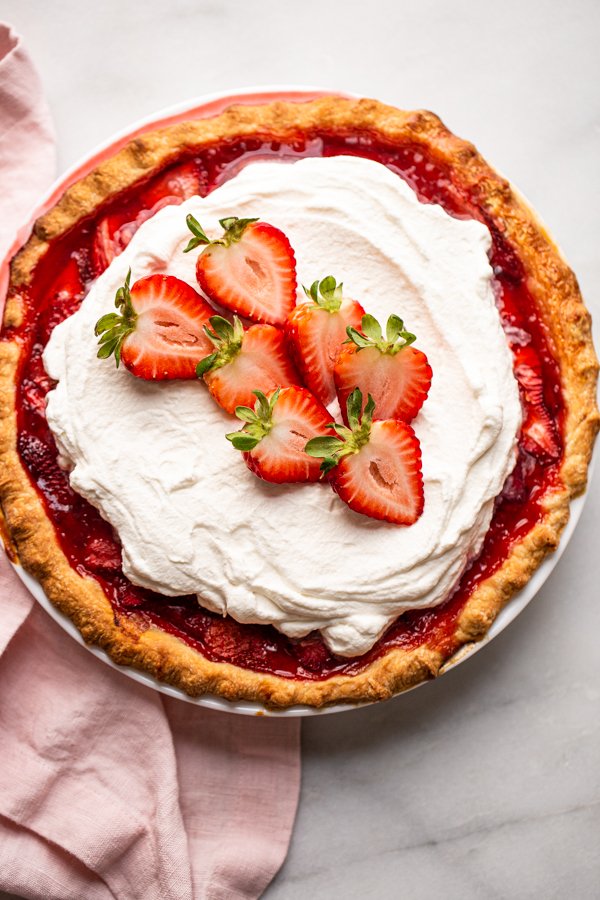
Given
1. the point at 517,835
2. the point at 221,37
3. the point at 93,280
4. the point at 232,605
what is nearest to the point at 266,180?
the point at 93,280

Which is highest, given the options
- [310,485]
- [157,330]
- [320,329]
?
[320,329]

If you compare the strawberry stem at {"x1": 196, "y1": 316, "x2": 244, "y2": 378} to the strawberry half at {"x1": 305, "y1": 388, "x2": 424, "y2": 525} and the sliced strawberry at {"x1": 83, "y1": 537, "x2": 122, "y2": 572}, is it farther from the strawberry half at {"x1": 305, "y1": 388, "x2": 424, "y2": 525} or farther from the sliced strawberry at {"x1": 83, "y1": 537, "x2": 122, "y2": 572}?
the sliced strawberry at {"x1": 83, "y1": 537, "x2": 122, "y2": 572}

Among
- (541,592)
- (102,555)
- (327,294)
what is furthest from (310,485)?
(541,592)

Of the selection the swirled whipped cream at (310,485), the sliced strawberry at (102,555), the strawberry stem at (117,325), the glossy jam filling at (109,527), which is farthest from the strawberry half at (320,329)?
the sliced strawberry at (102,555)

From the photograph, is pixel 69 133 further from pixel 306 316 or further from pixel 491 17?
pixel 491 17

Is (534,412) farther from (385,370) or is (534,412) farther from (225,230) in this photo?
(225,230)

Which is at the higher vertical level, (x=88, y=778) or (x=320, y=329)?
(x=320, y=329)
